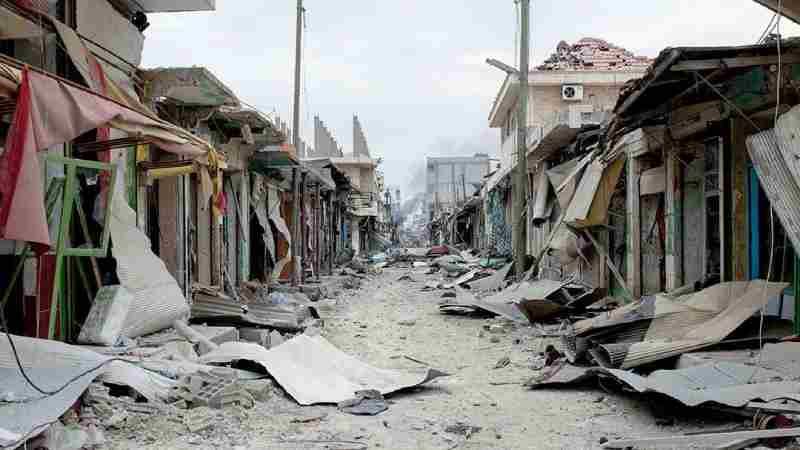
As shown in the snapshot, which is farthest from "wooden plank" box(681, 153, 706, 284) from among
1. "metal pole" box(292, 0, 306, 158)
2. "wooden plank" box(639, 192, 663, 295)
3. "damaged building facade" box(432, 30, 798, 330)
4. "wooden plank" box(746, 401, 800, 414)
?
"metal pole" box(292, 0, 306, 158)

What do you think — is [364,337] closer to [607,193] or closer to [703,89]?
[607,193]

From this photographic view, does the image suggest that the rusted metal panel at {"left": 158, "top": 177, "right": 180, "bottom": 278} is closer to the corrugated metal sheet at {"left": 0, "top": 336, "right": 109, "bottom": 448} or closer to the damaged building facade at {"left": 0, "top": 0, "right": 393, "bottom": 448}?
the damaged building facade at {"left": 0, "top": 0, "right": 393, "bottom": 448}

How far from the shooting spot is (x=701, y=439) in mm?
4242

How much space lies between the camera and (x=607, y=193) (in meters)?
11.2

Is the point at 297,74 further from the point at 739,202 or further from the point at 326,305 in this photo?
the point at 739,202

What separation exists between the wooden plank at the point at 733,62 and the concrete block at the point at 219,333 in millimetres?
5638

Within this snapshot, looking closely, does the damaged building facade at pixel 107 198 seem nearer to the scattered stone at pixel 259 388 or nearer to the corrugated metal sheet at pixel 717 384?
the scattered stone at pixel 259 388

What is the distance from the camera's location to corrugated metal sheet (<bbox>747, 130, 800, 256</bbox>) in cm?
510

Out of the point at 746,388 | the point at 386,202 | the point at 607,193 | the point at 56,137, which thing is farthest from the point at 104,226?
the point at 386,202

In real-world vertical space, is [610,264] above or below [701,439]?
above

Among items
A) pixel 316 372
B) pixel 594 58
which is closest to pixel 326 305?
pixel 316 372

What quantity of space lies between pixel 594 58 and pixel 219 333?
22.3 meters

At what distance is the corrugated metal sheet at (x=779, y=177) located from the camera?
5.10m

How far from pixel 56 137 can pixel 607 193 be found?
888 cm
